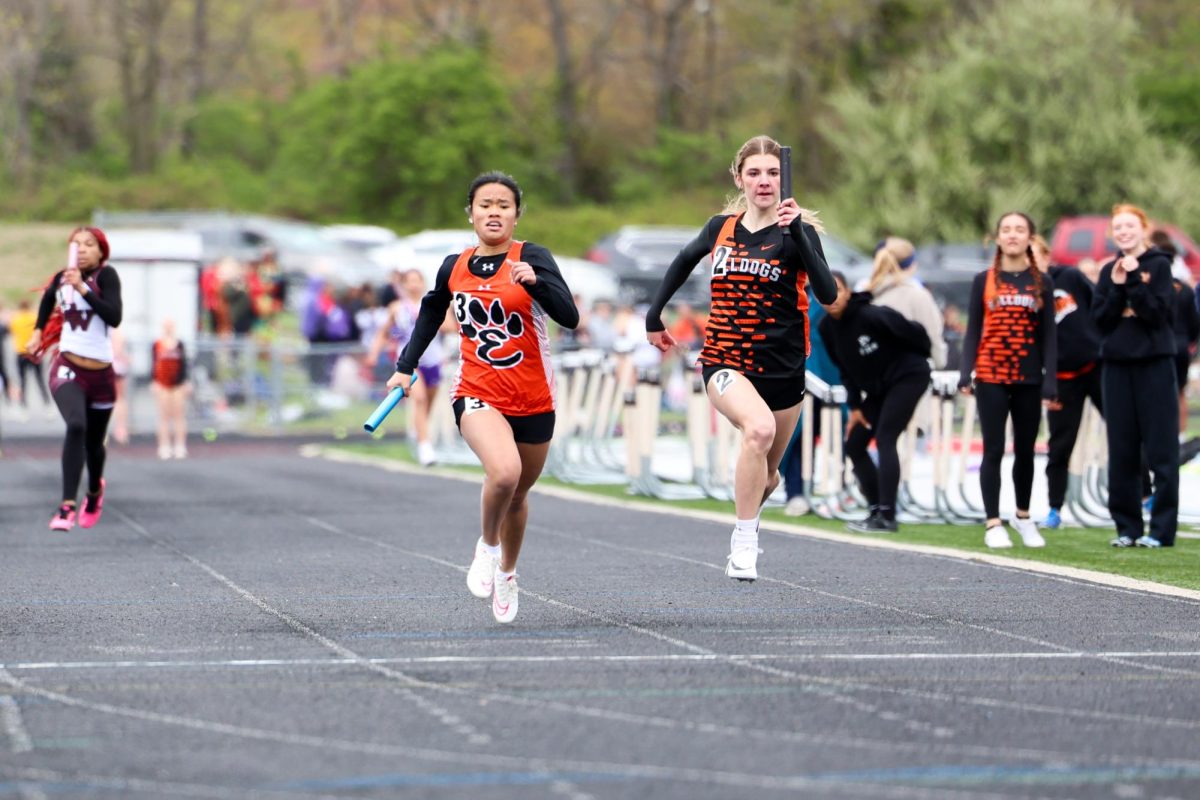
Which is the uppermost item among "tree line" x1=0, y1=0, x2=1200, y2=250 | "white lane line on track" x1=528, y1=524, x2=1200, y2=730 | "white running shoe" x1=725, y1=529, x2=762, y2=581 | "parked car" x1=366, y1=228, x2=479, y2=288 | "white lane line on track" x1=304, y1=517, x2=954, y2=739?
"tree line" x1=0, y1=0, x2=1200, y2=250

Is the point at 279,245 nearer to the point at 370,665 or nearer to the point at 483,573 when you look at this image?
the point at 483,573

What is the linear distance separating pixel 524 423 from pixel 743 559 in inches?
50.8

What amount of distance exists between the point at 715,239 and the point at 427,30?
55826mm

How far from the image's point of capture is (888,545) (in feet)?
38.8

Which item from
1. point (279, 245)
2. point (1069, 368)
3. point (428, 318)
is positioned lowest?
point (1069, 368)

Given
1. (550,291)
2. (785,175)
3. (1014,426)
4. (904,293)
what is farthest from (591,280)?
(550,291)

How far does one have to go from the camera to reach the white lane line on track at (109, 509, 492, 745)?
5773 mm

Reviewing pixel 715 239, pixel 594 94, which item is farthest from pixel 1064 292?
pixel 594 94

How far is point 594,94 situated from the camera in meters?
62.2

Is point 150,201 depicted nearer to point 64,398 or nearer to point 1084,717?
point 64,398

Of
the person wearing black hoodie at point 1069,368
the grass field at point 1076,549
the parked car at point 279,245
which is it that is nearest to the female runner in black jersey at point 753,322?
the grass field at point 1076,549

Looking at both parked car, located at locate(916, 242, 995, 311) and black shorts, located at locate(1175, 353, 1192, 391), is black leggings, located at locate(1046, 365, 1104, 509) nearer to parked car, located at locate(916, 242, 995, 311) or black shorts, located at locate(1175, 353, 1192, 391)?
black shorts, located at locate(1175, 353, 1192, 391)

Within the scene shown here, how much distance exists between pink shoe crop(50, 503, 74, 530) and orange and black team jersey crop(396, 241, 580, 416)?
17.2 ft

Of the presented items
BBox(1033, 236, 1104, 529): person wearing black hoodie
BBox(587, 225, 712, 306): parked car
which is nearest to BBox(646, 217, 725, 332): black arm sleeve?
BBox(1033, 236, 1104, 529): person wearing black hoodie
